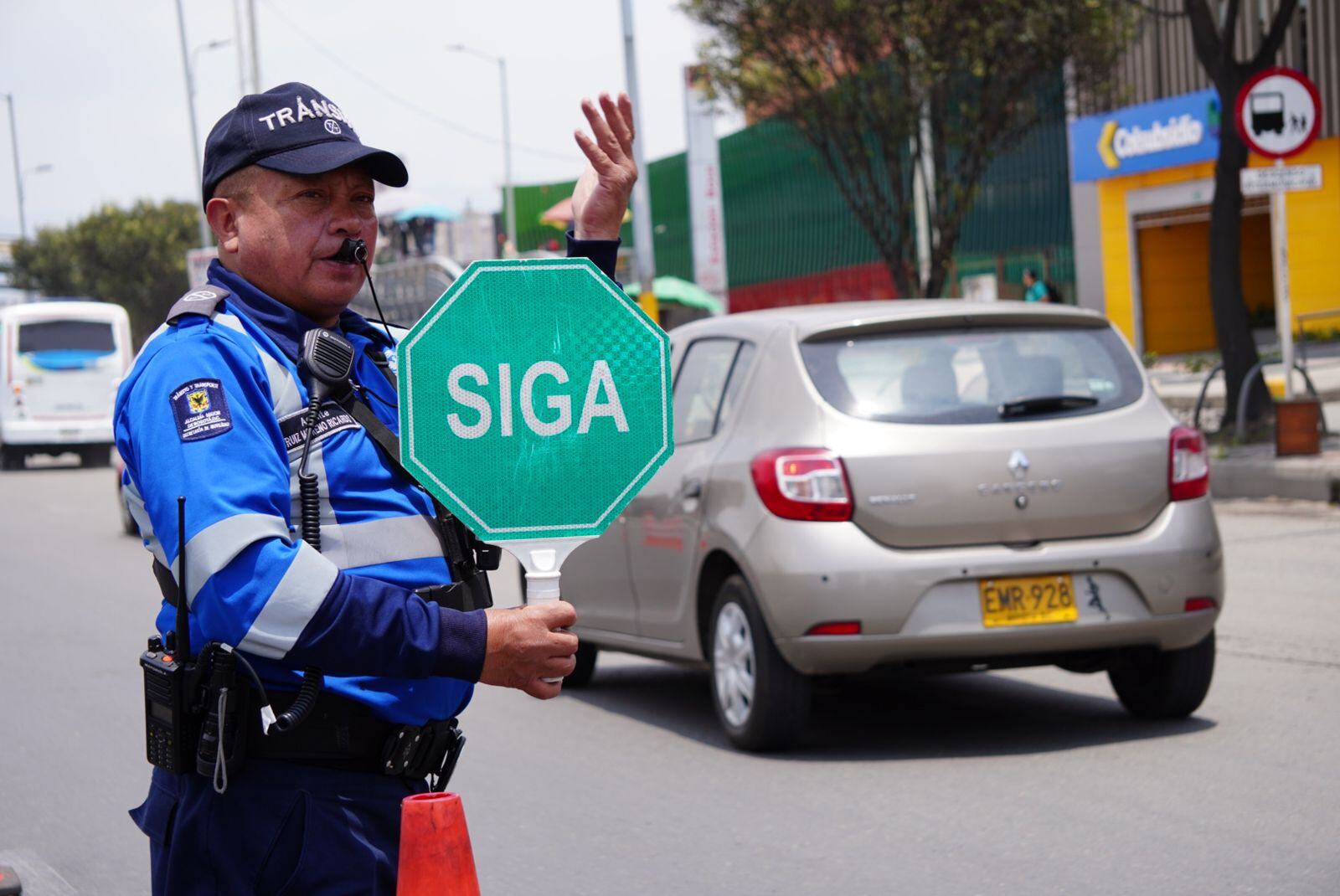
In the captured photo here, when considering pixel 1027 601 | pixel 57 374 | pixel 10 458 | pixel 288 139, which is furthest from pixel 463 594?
pixel 10 458

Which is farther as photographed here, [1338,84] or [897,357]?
[1338,84]

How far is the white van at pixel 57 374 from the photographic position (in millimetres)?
33750

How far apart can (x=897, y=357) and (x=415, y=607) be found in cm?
451

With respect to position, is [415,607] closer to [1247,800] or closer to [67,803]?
[1247,800]

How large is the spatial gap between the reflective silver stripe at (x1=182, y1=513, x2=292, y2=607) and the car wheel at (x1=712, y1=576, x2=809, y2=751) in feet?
14.1

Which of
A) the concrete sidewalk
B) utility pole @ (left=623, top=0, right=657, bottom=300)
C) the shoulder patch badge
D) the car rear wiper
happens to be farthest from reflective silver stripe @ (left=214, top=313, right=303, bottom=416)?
utility pole @ (left=623, top=0, right=657, bottom=300)

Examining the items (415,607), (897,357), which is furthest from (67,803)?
(415,607)

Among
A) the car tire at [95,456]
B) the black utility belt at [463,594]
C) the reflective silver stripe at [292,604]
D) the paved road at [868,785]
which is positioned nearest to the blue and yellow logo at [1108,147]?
the car tire at [95,456]

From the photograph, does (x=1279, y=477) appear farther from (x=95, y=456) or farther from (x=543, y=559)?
(x=95, y=456)

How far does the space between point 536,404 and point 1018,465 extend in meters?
4.31

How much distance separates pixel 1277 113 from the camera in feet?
49.4

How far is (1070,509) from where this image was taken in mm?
6523

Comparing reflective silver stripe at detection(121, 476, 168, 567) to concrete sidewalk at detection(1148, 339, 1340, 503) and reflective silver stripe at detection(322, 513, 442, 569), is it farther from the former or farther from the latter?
concrete sidewalk at detection(1148, 339, 1340, 503)

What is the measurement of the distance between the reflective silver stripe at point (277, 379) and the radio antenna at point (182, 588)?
248mm
